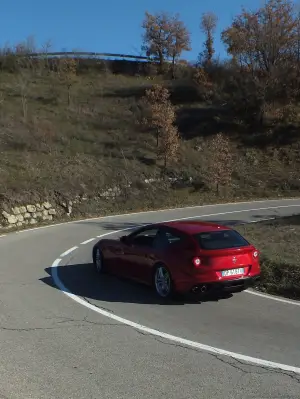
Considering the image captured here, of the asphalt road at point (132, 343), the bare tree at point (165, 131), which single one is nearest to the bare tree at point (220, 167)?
the bare tree at point (165, 131)

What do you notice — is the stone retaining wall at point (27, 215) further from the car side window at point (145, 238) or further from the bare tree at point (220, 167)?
the car side window at point (145, 238)

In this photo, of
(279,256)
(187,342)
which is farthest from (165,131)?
(187,342)

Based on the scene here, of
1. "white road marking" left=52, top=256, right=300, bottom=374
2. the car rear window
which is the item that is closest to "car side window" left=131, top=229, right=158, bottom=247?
the car rear window

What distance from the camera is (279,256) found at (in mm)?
11359

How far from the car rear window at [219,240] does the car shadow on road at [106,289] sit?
1.02m

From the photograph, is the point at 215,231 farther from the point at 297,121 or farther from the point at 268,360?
the point at 297,121

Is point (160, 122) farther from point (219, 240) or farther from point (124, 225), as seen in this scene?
point (219, 240)

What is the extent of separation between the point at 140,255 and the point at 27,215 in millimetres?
15212

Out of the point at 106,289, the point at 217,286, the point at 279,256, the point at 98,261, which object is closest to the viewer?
the point at 217,286

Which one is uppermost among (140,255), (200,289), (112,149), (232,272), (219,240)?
(112,149)

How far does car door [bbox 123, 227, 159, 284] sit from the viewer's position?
943 centimetres

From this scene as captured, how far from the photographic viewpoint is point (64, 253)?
14.6 meters

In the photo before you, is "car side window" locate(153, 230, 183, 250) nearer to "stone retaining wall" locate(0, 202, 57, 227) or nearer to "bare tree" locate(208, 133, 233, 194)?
"stone retaining wall" locate(0, 202, 57, 227)

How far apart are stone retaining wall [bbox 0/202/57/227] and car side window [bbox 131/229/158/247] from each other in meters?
13.3
